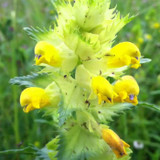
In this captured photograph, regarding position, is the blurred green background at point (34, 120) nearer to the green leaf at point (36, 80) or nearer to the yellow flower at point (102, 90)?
the green leaf at point (36, 80)

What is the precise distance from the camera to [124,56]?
1371mm

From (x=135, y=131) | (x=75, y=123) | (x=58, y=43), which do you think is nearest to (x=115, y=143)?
(x=75, y=123)

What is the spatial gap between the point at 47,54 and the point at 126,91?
487 millimetres

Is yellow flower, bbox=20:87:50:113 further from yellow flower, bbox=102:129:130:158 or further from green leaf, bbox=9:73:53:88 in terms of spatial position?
yellow flower, bbox=102:129:130:158

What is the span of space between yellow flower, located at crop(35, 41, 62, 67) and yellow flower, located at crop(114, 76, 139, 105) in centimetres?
37

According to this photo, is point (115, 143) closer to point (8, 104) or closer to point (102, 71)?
point (102, 71)

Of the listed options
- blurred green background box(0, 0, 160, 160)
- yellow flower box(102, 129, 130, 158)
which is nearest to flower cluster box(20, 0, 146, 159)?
yellow flower box(102, 129, 130, 158)

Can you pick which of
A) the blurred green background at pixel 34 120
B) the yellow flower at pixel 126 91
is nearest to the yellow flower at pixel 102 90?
the yellow flower at pixel 126 91

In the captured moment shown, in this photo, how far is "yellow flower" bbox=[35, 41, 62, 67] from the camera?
1.30m

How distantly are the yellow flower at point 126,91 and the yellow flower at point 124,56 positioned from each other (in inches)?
4.0

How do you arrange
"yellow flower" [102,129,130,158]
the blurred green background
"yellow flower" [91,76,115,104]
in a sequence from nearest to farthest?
"yellow flower" [91,76,115,104]
"yellow flower" [102,129,130,158]
the blurred green background

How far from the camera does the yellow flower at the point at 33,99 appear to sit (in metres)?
1.37

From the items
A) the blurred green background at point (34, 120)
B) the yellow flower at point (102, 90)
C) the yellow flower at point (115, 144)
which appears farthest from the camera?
the blurred green background at point (34, 120)

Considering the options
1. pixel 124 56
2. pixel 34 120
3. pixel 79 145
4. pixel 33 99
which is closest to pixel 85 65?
pixel 124 56
